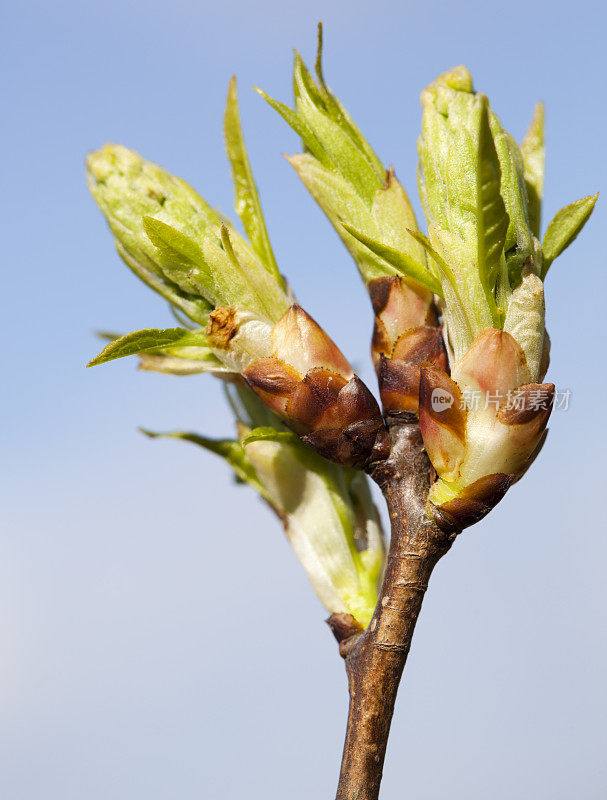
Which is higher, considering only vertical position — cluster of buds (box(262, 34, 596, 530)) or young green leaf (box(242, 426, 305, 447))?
cluster of buds (box(262, 34, 596, 530))

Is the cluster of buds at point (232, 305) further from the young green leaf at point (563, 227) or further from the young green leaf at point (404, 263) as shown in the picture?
the young green leaf at point (563, 227)

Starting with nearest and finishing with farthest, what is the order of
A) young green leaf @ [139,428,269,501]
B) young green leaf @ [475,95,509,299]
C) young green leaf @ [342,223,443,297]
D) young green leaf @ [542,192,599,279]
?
young green leaf @ [475,95,509,299], young green leaf @ [342,223,443,297], young green leaf @ [542,192,599,279], young green leaf @ [139,428,269,501]

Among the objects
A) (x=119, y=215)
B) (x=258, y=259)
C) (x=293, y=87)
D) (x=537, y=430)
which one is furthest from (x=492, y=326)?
(x=119, y=215)

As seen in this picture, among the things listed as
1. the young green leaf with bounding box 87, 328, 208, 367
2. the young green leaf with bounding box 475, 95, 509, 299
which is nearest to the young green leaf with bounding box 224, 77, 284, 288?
the young green leaf with bounding box 87, 328, 208, 367

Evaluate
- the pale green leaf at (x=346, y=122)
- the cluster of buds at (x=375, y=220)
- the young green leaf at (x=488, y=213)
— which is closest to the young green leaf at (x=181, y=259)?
the cluster of buds at (x=375, y=220)

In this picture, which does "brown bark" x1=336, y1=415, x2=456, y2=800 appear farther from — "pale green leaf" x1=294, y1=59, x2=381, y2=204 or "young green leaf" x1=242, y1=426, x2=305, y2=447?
"pale green leaf" x1=294, y1=59, x2=381, y2=204

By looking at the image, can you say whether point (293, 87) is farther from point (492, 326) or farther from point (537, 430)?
point (537, 430)
